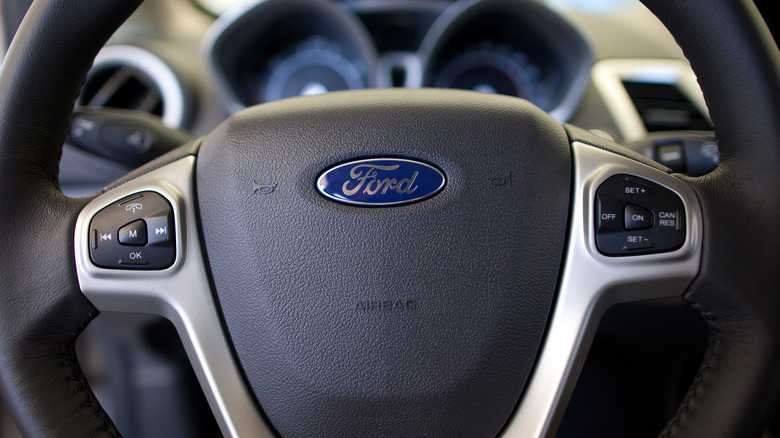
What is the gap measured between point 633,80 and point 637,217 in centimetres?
131

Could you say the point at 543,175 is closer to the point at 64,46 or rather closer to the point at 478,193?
the point at 478,193

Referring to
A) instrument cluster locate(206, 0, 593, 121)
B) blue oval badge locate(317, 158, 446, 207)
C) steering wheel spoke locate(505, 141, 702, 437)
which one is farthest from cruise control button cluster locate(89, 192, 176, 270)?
instrument cluster locate(206, 0, 593, 121)

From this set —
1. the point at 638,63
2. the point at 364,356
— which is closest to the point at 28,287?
the point at 364,356

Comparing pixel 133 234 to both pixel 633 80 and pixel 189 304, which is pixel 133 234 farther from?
pixel 633 80

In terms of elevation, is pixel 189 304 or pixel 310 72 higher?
pixel 189 304

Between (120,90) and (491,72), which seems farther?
(491,72)

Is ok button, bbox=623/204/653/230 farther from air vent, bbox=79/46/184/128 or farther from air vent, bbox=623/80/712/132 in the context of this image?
air vent, bbox=79/46/184/128

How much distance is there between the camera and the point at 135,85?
1.90m

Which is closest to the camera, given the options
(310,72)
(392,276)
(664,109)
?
(392,276)

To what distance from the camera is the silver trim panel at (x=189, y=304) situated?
686 mm

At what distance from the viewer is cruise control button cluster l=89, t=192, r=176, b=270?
2.27 feet

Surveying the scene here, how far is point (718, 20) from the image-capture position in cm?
65

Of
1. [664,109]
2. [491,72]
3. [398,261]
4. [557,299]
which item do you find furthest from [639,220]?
[491,72]

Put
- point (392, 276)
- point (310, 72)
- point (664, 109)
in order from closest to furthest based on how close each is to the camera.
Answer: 1. point (392, 276)
2. point (664, 109)
3. point (310, 72)
